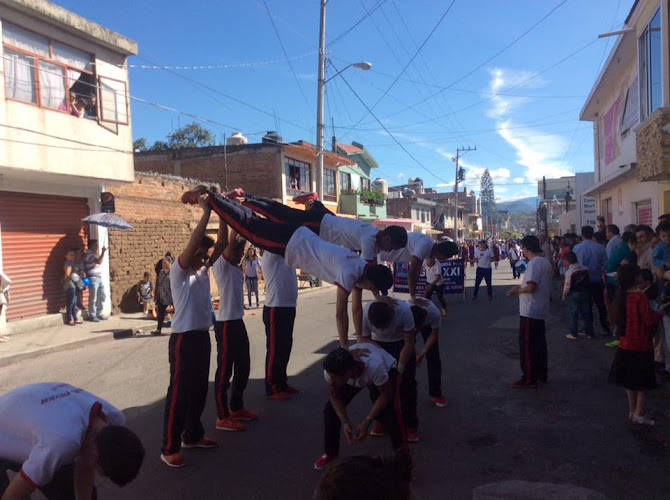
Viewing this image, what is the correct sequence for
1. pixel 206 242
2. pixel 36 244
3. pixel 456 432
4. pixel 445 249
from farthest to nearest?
pixel 36 244
pixel 445 249
pixel 456 432
pixel 206 242

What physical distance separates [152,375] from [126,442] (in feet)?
17.5

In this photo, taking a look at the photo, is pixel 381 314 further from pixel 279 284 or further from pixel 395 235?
pixel 279 284

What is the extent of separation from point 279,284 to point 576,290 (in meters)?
5.37

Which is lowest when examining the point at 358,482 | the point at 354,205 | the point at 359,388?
the point at 359,388

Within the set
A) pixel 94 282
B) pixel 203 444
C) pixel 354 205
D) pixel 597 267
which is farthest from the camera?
pixel 354 205

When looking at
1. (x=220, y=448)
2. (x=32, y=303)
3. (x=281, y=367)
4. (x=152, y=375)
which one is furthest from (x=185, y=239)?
(x=220, y=448)

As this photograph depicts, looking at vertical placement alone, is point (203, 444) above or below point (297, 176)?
below

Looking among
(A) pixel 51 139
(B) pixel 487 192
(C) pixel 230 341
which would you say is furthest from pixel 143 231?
(B) pixel 487 192

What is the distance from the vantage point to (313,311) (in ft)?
45.1

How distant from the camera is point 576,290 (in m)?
8.71

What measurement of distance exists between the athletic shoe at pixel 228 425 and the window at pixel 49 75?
9.39 m

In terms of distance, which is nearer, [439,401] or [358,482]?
[358,482]

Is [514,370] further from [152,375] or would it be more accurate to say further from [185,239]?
[185,239]

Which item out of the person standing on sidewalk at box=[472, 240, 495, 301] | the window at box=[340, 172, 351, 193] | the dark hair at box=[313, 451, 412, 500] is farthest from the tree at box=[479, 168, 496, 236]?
the dark hair at box=[313, 451, 412, 500]
